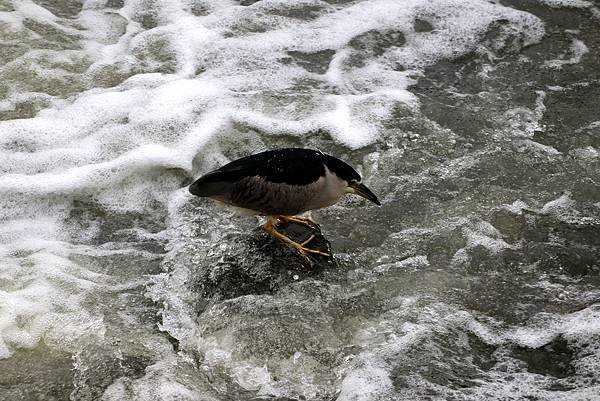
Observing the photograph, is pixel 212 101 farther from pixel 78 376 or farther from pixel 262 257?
pixel 78 376

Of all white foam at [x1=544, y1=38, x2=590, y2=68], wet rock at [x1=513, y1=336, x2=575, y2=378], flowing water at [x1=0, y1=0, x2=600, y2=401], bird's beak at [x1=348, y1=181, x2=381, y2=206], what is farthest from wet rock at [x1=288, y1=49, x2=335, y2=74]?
wet rock at [x1=513, y1=336, x2=575, y2=378]

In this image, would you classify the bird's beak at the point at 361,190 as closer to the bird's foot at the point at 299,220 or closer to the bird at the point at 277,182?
the bird at the point at 277,182

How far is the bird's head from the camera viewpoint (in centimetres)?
370

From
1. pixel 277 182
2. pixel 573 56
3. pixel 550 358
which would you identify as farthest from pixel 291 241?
pixel 573 56

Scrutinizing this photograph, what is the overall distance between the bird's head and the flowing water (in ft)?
0.85

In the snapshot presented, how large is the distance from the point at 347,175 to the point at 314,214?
0.51m

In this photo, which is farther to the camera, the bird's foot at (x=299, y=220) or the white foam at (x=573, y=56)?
the white foam at (x=573, y=56)

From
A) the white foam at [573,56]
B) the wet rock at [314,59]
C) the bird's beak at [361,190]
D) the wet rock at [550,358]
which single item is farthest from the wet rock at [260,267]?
the white foam at [573,56]

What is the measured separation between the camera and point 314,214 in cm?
418

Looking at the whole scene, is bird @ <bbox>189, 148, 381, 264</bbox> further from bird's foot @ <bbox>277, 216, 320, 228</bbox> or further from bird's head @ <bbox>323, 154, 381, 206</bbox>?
bird's foot @ <bbox>277, 216, 320, 228</bbox>

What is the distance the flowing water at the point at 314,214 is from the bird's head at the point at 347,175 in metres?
0.26

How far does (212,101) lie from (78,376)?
7.67 feet

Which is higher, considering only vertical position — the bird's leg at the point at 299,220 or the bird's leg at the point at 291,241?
the bird's leg at the point at 291,241

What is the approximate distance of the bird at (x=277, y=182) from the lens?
142 inches
